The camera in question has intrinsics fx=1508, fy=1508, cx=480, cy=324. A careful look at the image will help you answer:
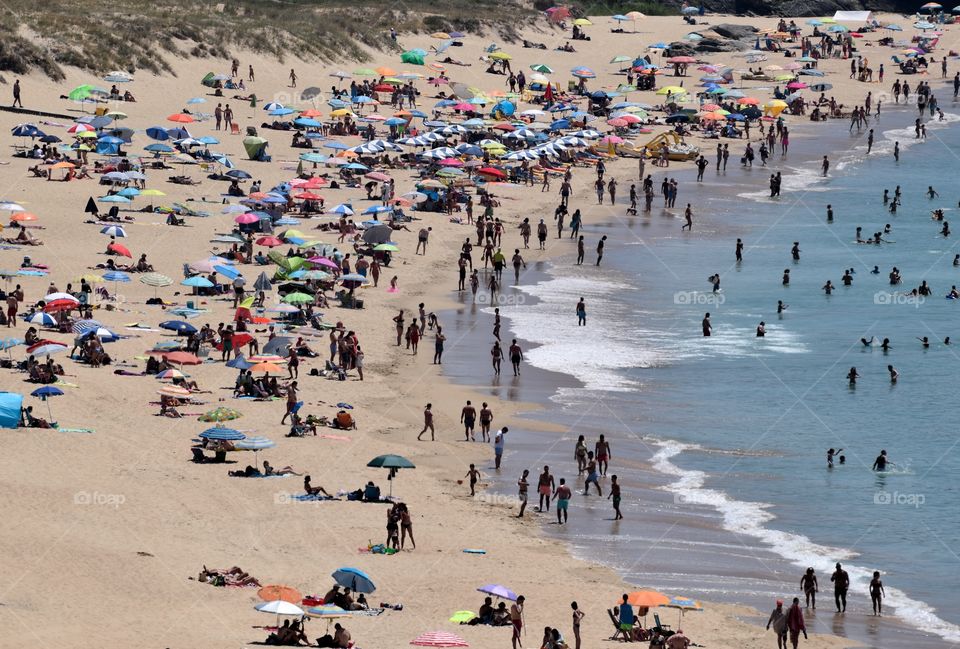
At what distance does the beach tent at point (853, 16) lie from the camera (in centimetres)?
10520

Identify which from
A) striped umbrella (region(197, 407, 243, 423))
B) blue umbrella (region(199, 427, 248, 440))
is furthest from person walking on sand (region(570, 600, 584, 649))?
striped umbrella (region(197, 407, 243, 423))

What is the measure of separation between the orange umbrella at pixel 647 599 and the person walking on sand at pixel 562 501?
4638 mm

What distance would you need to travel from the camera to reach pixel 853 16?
108688 millimetres

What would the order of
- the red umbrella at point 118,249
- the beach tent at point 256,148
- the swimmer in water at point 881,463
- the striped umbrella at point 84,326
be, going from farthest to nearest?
the beach tent at point 256,148
the red umbrella at point 118,249
the striped umbrella at point 84,326
the swimmer in water at point 881,463

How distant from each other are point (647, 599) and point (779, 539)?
540cm

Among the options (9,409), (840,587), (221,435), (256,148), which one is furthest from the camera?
(256,148)

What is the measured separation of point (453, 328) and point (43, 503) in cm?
1718

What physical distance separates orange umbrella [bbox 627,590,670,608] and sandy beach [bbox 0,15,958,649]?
56 cm

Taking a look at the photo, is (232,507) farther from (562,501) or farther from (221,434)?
(562,501)

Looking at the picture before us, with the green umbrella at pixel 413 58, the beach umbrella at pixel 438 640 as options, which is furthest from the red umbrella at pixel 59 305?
the green umbrella at pixel 413 58

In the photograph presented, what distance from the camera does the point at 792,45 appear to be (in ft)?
313

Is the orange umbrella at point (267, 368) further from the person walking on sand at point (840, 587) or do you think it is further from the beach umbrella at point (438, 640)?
the person walking on sand at point (840, 587)

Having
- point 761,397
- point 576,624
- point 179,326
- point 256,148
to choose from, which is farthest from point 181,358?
point 256,148

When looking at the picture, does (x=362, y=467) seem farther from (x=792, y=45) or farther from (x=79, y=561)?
(x=792, y=45)
